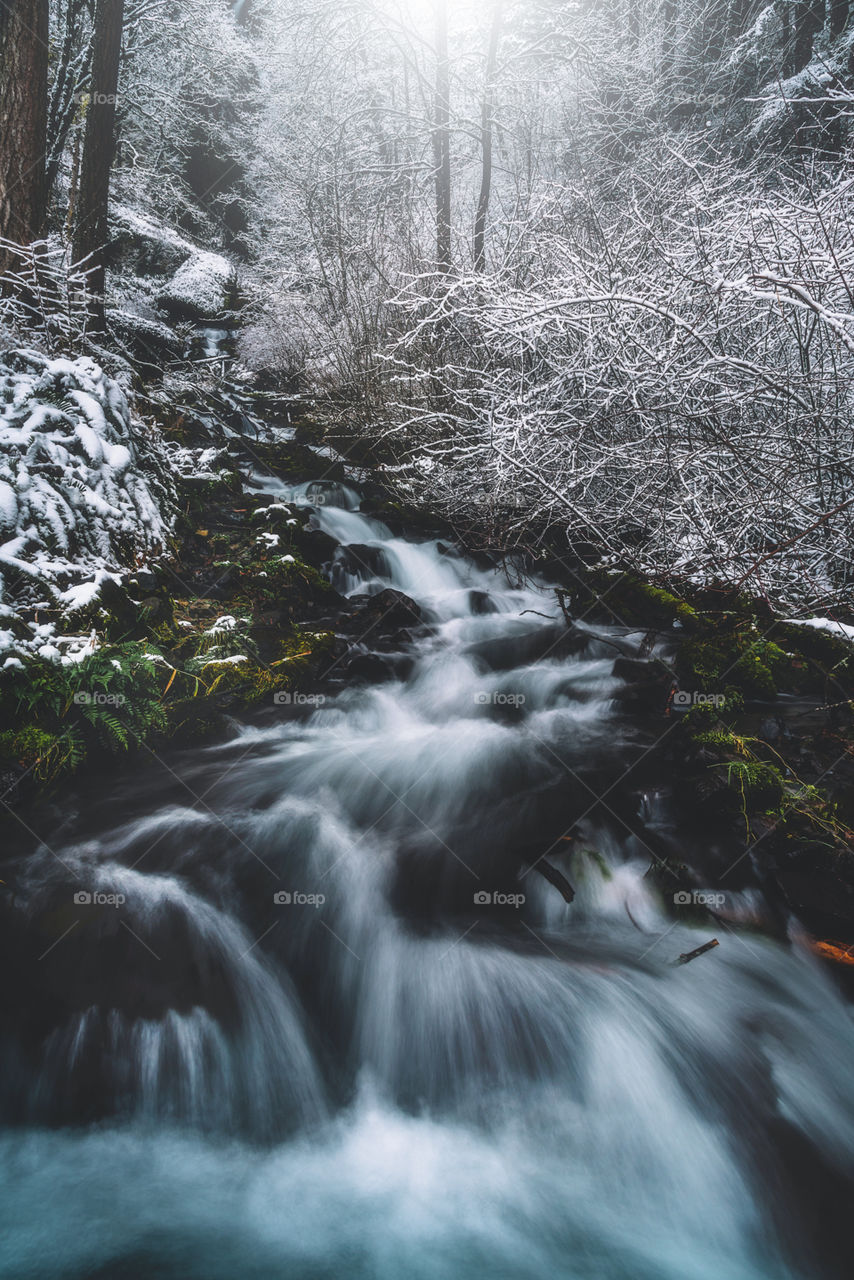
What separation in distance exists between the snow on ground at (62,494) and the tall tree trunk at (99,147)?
152 centimetres

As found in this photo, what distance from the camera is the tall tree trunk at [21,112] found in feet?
15.7

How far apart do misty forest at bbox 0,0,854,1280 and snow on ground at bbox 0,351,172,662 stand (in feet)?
0.09

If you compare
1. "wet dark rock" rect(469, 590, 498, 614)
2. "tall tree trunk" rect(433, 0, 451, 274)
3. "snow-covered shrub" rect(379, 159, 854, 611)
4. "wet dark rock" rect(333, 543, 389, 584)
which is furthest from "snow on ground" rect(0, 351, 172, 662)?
"tall tree trunk" rect(433, 0, 451, 274)

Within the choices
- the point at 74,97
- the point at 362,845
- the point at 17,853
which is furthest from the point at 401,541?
the point at 74,97
